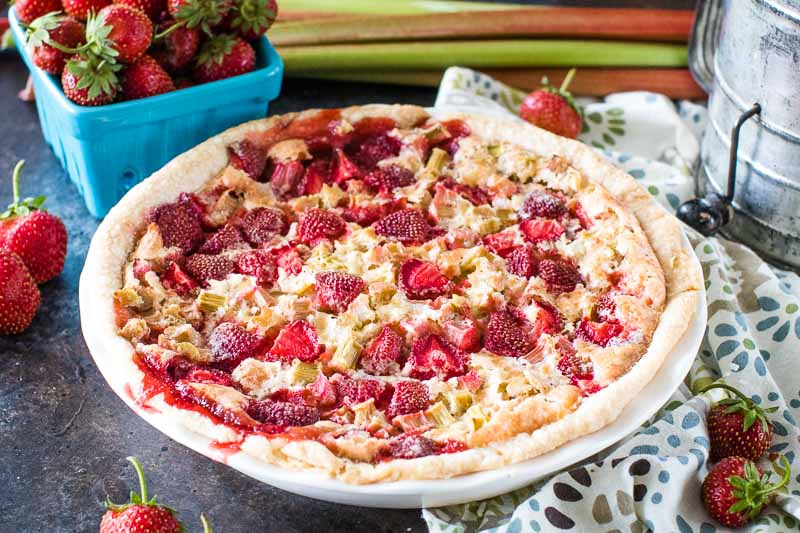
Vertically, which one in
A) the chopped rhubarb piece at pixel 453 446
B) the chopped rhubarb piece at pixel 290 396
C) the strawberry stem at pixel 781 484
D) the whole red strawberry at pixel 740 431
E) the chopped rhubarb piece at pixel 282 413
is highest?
the chopped rhubarb piece at pixel 282 413

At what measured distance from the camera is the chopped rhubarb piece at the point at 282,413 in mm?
2297

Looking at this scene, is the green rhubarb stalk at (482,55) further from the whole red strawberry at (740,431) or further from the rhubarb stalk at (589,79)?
the whole red strawberry at (740,431)

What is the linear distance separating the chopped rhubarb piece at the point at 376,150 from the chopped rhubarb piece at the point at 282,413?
1.01 m

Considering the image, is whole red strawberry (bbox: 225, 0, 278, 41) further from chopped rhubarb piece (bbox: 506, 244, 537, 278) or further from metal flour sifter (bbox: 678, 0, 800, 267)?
metal flour sifter (bbox: 678, 0, 800, 267)

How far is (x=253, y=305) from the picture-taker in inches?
103

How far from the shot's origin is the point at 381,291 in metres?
2.62

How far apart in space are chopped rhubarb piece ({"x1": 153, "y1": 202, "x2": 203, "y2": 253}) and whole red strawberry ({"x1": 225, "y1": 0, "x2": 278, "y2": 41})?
0.65m

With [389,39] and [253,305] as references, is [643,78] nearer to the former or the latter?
[389,39]

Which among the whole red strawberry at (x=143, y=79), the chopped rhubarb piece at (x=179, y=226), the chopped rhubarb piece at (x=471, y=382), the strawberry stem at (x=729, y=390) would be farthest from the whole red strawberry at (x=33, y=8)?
the strawberry stem at (x=729, y=390)

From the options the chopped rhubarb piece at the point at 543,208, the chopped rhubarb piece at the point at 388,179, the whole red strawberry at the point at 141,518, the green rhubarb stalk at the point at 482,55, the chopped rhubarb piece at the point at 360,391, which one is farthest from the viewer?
the green rhubarb stalk at the point at 482,55

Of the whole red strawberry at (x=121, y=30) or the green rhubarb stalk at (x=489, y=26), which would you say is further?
the green rhubarb stalk at (x=489, y=26)

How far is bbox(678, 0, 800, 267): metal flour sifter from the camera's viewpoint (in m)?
2.80

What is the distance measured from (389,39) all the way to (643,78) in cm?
98

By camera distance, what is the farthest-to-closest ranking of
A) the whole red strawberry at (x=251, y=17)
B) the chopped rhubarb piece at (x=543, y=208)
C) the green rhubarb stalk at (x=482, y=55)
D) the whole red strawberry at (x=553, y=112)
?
1. the green rhubarb stalk at (x=482, y=55)
2. the whole red strawberry at (x=553, y=112)
3. the whole red strawberry at (x=251, y=17)
4. the chopped rhubarb piece at (x=543, y=208)
